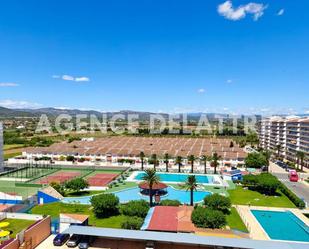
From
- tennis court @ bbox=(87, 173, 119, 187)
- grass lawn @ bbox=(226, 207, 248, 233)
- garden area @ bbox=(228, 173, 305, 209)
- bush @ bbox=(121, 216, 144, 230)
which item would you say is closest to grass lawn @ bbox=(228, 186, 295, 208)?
garden area @ bbox=(228, 173, 305, 209)

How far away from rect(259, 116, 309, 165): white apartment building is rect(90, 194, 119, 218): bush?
54.5 meters

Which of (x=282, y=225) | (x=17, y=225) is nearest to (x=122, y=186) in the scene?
(x=17, y=225)

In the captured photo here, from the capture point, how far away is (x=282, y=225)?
109 feet

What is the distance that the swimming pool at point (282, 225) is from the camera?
3033 centimetres

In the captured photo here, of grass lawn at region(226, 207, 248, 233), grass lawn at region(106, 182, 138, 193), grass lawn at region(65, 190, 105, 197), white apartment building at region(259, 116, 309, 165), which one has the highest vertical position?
white apartment building at region(259, 116, 309, 165)

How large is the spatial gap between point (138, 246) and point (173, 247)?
267 cm

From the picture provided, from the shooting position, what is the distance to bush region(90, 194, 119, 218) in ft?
109

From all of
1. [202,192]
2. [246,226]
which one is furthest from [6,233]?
[202,192]

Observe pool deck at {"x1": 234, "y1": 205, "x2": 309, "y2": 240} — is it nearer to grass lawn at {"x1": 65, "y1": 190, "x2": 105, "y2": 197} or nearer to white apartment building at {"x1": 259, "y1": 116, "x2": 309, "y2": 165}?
grass lawn at {"x1": 65, "y1": 190, "x2": 105, "y2": 197}

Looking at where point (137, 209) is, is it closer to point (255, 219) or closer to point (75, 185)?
point (255, 219)

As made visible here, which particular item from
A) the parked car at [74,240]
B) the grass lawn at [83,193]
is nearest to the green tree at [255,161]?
the grass lawn at [83,193]

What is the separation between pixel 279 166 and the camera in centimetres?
7044

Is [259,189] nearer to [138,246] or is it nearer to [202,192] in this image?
[202,192]

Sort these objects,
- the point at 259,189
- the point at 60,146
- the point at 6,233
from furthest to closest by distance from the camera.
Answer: the point at 60,146, the point at 259,189, the point at 6,233
